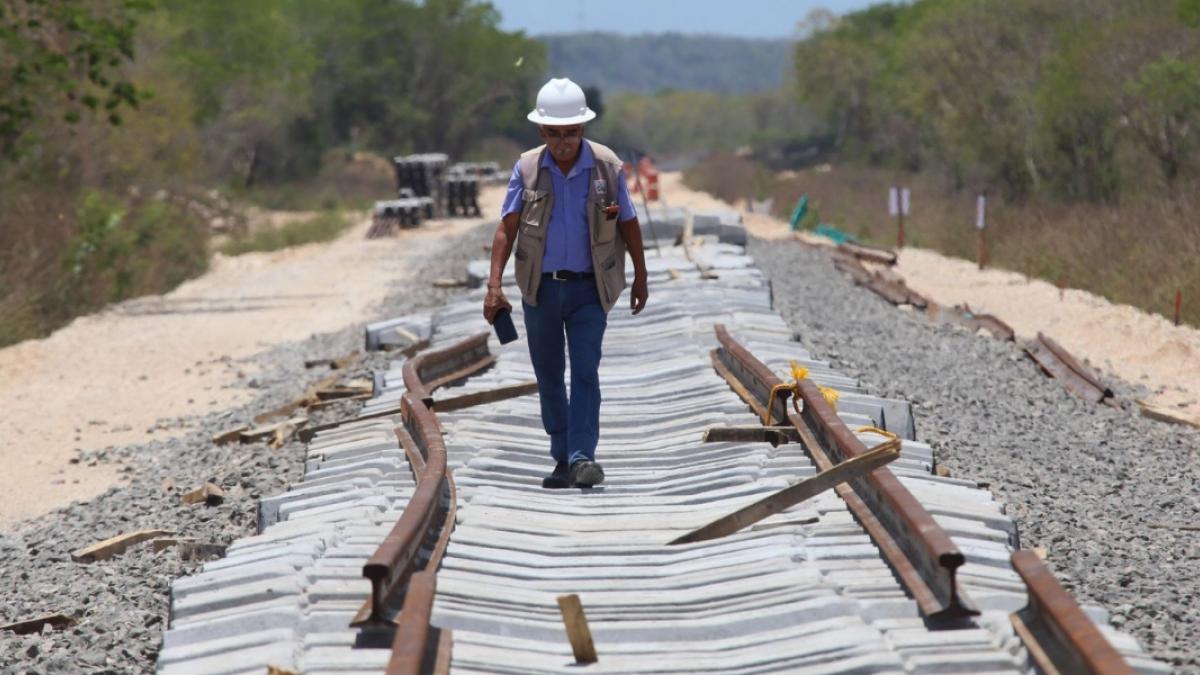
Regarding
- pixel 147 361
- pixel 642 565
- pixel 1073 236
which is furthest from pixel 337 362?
pixel 1073 236

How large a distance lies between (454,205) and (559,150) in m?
43.8

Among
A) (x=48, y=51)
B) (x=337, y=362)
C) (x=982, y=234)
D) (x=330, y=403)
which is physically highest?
(x=48, y=51)

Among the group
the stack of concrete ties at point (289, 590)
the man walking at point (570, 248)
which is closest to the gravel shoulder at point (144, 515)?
the stack of concrete ties at point (289, 590)

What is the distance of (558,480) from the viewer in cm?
766

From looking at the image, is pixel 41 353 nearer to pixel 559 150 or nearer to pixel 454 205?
pixel 559 150

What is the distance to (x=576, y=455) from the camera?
7.55 metres

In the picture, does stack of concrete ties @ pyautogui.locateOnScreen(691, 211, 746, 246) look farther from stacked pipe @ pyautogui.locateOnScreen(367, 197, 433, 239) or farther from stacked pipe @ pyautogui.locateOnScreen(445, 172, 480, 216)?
stacked pipe @ pyautogui.locateOnScreen(445, 172, 480, 216)

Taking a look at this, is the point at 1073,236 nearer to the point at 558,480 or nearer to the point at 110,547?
the point at 558,480

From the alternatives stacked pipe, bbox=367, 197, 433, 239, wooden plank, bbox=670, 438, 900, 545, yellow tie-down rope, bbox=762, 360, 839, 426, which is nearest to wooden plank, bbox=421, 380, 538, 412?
yellow tie-down rope, bbox=762, 360, 839, 426

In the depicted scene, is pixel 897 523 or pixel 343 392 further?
pixel 343 392

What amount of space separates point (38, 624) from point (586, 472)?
2.40 m

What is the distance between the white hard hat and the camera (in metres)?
7.04

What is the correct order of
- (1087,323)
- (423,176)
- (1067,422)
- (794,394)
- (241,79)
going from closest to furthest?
(794,394), (1067,422), (1087,323), (423,176), (241,79)

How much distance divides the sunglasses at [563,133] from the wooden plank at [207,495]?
138 inches
